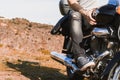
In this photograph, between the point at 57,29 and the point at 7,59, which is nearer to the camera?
the point at 57,29

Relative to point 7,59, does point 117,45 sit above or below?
above

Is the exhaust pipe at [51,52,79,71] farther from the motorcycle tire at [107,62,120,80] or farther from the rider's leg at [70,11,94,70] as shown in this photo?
the motorcycle tire at [107,62,120,80]

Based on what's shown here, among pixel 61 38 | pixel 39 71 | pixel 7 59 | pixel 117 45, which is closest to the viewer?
pixel 117 45

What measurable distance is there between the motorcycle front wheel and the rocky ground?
9.46 feet

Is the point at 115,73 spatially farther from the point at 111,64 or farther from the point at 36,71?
the point at 36,71

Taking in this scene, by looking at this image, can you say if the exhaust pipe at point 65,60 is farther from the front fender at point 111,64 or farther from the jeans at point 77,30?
the front fender at point 111,64

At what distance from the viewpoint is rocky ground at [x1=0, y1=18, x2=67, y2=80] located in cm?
1145

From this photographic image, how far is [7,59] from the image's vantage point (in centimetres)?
1374

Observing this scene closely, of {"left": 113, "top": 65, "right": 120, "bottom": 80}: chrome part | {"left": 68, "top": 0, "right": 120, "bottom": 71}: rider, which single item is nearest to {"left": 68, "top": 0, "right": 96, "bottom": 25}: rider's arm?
{"left": 68, "top": 0, "right": 120, "bottom": 71}: rider

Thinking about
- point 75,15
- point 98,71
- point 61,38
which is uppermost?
point 75,15

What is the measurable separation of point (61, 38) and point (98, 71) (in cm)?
1073

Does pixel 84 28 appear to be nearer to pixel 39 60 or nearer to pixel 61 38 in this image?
pixel 39 60

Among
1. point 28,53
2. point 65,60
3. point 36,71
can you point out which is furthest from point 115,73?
point 28,53

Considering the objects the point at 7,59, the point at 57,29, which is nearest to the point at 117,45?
the point at 57,29
